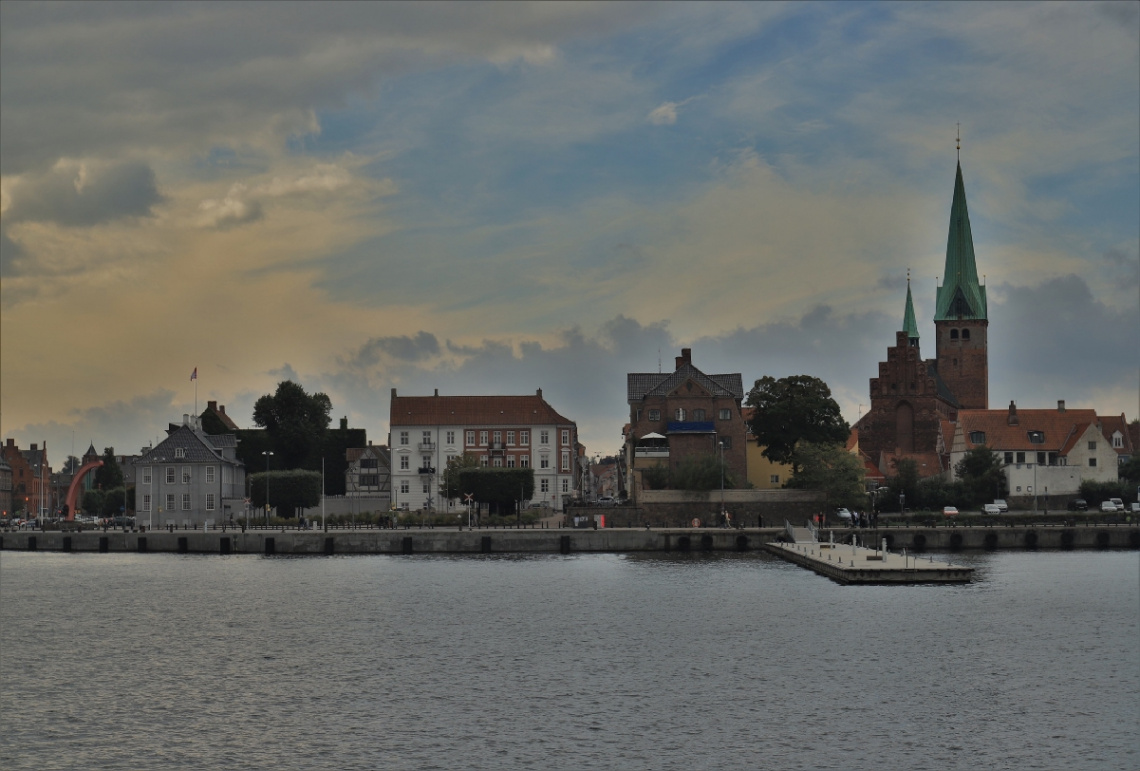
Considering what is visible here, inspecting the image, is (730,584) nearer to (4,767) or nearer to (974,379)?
(4,767)

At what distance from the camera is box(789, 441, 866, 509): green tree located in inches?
4513

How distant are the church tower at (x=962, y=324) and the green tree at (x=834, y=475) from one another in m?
78.7

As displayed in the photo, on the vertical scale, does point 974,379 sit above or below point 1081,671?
above

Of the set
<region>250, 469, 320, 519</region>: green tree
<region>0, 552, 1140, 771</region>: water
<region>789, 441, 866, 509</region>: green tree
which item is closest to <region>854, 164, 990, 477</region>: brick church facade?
<region>789, 441, 866, 509</region>: green tree

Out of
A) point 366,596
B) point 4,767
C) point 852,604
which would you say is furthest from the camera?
point 366,596

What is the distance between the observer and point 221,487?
13812cm

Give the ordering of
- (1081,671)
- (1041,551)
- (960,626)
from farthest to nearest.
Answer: (1041,551) < (960,626) < (1081,671)

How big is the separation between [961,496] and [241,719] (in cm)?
10052

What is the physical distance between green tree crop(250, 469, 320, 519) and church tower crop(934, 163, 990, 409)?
98.0m

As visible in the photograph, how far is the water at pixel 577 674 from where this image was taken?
35.7 metres

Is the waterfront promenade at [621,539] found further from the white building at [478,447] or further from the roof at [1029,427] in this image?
the white building at [478,447]

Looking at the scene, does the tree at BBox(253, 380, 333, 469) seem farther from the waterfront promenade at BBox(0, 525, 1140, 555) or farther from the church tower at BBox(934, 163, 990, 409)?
the church tower at BBox(934, 163, 990, 409)

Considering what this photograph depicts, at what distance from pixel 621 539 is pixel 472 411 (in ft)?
154

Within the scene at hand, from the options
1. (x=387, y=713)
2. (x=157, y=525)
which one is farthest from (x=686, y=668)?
(x=157, y=525)
